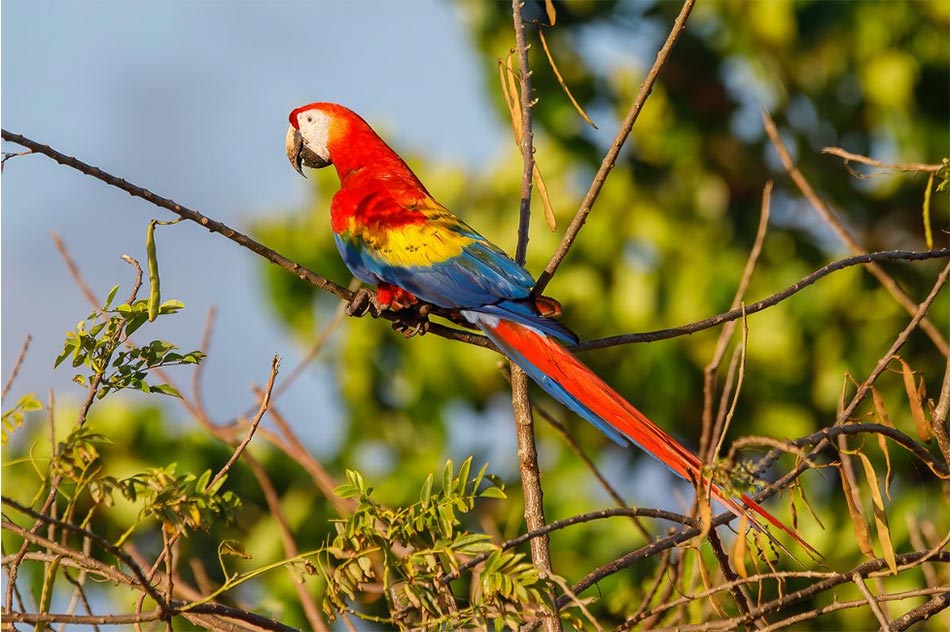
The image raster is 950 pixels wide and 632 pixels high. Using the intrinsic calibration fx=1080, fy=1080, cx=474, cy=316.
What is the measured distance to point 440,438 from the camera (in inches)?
142

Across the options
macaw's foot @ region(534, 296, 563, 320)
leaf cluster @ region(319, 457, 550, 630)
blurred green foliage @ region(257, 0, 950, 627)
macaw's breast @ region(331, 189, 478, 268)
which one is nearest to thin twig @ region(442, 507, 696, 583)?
leaf cluster @ region(319, 457, 550, 630)

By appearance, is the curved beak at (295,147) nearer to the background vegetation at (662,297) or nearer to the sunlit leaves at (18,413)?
the background vegetation at (662,297)

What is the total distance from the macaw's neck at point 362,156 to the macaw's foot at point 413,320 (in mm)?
355

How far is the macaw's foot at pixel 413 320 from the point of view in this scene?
1.73m

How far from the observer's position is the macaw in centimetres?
135

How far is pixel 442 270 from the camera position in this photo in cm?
178

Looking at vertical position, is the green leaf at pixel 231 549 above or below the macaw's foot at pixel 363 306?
below

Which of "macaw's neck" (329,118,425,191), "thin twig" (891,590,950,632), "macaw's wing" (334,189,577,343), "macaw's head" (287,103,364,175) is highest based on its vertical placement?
"macaw's head" (287,103,364,175)

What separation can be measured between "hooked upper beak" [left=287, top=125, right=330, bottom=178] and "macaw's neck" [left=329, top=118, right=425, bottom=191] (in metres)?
0.10

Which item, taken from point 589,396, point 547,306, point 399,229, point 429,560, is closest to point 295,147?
point 399,229

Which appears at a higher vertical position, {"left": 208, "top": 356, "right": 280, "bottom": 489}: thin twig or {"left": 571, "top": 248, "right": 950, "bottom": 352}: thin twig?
{"left": 571, "top": 248, "right": 950, "bottom": 352}: thin twig

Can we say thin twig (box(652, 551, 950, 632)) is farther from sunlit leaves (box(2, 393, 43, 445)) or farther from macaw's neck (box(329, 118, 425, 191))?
macaw's neck (box(329, 118, 425, 191))

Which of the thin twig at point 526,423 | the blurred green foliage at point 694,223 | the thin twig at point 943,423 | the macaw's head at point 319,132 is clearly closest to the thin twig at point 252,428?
the thin twig at point 526,423

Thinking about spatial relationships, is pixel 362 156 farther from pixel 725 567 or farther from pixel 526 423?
pixel 725 567
